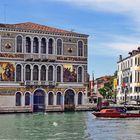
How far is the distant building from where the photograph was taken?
5860cm

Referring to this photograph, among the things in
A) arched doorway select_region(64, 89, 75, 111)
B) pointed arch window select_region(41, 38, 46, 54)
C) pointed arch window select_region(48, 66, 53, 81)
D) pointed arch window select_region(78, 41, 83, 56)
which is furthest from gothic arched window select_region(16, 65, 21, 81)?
pointed arch window select_region(78, 41, 83, 56)

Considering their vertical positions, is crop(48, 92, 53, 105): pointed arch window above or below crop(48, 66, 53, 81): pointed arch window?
below

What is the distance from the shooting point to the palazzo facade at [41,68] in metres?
44.6

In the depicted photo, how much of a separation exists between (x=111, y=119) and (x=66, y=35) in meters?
14.7

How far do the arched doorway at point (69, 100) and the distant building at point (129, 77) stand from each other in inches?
386

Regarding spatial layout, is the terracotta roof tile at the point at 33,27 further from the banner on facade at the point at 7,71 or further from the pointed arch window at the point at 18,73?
the pointed arch window at the point at 18,73

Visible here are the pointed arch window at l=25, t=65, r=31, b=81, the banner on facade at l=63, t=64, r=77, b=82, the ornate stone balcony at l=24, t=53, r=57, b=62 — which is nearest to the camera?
the ornate stone balcony at l=24, t=53, r=57, b=62

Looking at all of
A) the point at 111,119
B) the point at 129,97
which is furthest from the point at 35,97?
the point at 129,97

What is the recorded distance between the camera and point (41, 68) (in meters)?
46.3

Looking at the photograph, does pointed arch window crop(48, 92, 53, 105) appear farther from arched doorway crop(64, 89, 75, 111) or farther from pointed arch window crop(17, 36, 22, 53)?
pointed arch window crop(17, 36, 22, 53)

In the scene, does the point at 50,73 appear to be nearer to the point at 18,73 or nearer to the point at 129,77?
the point at 18,73

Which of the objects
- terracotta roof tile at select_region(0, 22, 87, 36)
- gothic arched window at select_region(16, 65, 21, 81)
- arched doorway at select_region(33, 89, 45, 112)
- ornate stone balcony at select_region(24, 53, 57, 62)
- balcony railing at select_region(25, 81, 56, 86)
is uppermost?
terracotta roof tile at select_region(0, 22, 87, 36)

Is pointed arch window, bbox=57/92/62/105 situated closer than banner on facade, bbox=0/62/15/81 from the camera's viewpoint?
No

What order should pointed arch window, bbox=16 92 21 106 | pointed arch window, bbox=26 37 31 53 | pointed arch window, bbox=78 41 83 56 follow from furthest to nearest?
pointed arch window, bbox=78 41 83 56
pointed arch window, bbox=26 37 31 53
pointed arch window, bbox=16 92 21 106
